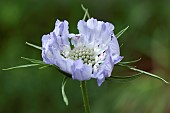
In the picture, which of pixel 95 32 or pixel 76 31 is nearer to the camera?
pixel 95 32

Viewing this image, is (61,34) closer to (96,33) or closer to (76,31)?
(96,33)

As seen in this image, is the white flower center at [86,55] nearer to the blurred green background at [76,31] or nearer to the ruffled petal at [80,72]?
the ruffled petal at [80,72]

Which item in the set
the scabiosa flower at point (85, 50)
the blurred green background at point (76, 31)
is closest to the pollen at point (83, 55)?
the scabiosa flower at point (85, 50)

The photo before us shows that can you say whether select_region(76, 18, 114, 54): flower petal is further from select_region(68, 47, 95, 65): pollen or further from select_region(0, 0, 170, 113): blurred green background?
select_region(0, 0, 170, 113): blurred green background

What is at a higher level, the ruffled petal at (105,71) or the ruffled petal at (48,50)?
the ruffled petal at (48,50)

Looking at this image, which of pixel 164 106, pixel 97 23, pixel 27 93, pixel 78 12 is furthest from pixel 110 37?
pixel 78 12

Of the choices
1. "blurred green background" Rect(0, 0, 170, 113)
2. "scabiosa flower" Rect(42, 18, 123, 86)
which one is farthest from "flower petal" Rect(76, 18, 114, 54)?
"blurred green background" Rect(0, 0, 170, 113)

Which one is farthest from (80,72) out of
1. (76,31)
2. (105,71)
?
(76,31)
